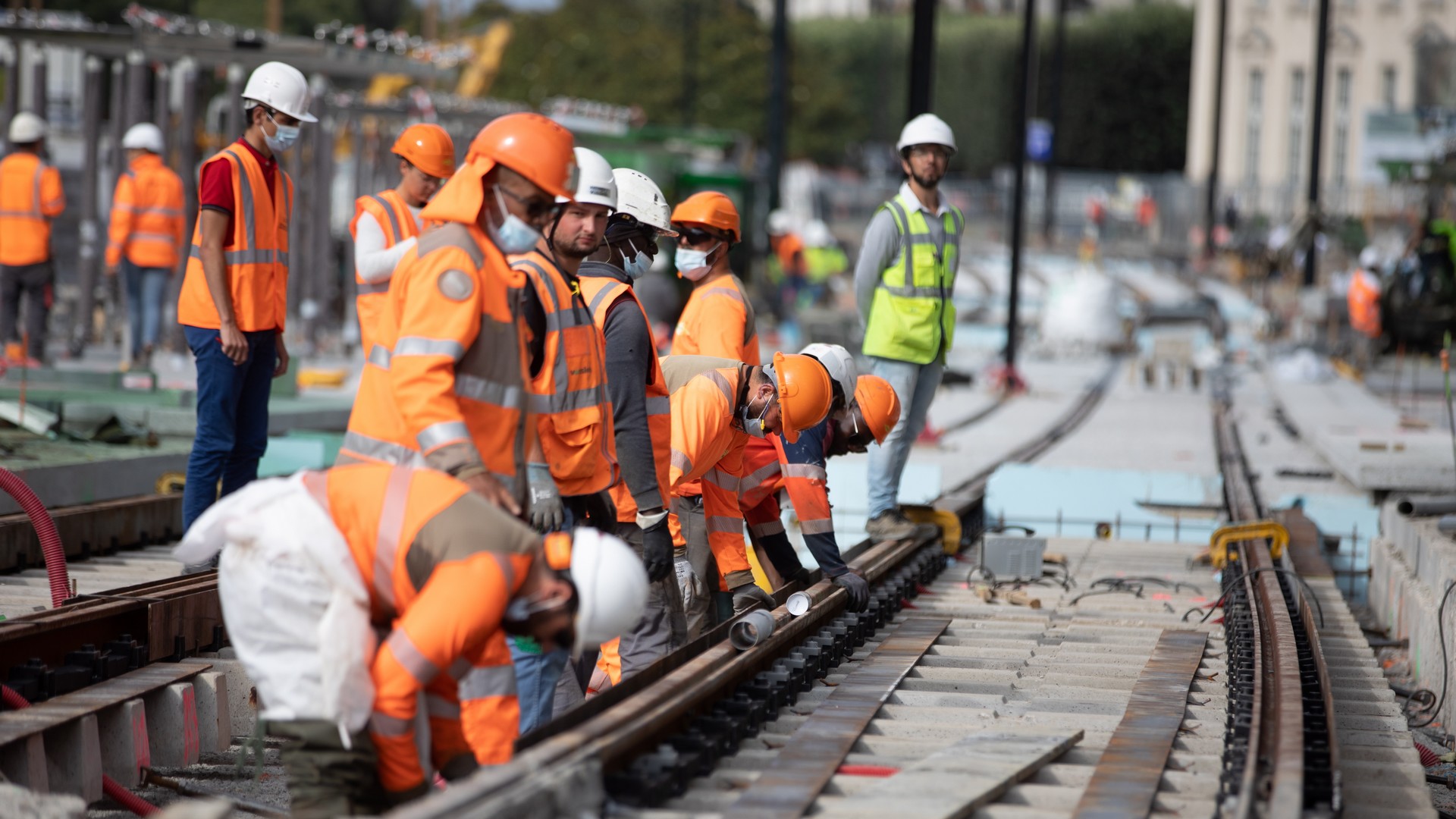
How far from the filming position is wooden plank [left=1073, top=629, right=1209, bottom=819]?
498 centimetres

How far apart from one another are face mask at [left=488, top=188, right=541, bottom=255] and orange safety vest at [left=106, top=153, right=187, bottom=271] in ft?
36.2

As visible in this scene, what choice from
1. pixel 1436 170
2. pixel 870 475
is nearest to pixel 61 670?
pixel 870 475

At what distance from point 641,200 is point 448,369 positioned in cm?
222

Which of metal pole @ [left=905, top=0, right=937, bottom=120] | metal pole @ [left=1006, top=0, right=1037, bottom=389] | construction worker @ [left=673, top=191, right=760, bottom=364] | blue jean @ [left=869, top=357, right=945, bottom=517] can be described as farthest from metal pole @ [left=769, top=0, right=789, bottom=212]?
construction worker @ [left=673, top=191, right=760, bottom=364]

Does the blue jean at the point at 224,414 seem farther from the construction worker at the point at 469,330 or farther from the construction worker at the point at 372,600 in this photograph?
the construction worker at the point at 372,600

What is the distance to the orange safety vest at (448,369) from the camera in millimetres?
4477

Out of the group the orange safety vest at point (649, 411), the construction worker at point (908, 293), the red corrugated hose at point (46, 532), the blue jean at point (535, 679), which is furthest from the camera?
the construction worker at point (908, 293)

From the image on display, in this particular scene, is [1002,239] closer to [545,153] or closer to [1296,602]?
[1296,602]

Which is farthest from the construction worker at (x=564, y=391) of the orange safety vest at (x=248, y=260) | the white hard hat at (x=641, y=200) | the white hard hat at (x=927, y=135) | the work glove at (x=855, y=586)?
the white hard hat at (x=927, y=135)

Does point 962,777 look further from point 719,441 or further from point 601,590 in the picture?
point 719,441

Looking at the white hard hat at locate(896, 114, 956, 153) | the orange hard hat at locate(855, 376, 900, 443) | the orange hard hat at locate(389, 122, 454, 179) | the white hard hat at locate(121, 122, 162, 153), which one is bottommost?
the orange hard hat at locate(855, 376, 900, 443)

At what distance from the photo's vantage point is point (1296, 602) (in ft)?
28.2

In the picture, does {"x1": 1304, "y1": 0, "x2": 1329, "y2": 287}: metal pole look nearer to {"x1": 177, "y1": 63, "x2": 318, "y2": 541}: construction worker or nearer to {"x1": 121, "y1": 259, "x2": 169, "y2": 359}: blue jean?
{"x1": 121, "y1": 259, "x2": 169, "y2": 359}: blue jean

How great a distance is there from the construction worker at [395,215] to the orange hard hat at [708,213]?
1.01m
